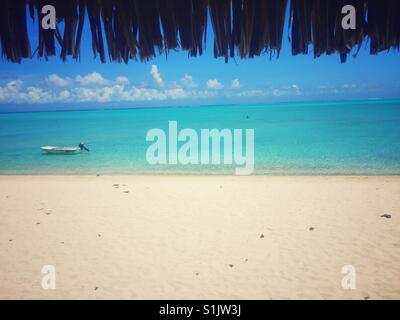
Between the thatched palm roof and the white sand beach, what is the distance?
2982 millimetres

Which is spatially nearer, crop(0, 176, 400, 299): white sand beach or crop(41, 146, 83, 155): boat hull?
crop(0, 176, 400, 299): white sand beach

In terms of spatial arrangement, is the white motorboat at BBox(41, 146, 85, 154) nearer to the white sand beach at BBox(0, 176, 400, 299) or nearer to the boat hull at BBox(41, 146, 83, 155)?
the boat hull at BBox(41, 146, 83, 155)

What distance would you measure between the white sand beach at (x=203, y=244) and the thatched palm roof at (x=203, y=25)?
298 cm

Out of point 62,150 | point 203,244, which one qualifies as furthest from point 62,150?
point 203,244

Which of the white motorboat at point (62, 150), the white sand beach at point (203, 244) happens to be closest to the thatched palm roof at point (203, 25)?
the white sand beach at point (203, 244)

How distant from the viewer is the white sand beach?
403 centimetres

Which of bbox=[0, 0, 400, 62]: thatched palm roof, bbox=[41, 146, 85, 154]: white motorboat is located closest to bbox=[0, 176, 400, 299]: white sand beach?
bbox=[0, 0, 400, 62]: thatched palm roof

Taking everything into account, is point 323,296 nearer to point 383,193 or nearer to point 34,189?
point 383,193

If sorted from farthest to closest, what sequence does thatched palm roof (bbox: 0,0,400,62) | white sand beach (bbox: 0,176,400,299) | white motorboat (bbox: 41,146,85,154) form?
white motorboat (bbox: 41,146,85,154), white sand beach (bbox: 0,176,400,299), thatched palm roof (bbox: 0,0,400,62)

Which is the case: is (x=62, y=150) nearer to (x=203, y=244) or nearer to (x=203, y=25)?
(x=203, y=244)

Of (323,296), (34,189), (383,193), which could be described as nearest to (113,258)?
(323,296)

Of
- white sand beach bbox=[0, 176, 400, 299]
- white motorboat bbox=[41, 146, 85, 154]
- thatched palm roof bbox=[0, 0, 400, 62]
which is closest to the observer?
thatched palm roof bbox=[0, 0, 400, 62]

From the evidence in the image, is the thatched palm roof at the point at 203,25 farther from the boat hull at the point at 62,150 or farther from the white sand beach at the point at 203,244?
the boat hull at the point at 62,150

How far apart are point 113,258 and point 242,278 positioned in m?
2.11
